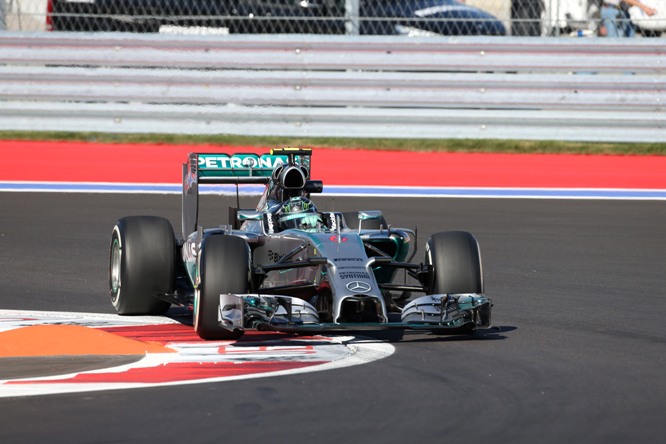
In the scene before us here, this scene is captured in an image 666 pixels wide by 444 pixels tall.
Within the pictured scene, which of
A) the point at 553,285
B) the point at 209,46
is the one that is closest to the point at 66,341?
the point at 553,285

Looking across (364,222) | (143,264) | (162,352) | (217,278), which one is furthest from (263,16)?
(162,352)

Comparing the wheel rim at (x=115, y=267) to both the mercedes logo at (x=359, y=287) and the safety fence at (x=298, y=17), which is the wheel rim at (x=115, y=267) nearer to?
the mercedes logo at (x=359, y=287)

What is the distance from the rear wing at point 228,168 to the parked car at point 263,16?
28.6ft

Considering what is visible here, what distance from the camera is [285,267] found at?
7559 millimetres

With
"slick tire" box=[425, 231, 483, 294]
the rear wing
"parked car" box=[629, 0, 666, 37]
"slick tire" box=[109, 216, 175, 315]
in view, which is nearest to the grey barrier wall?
"parked car" box=[629, 0, 666, 37]

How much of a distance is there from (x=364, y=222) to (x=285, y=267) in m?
1.24

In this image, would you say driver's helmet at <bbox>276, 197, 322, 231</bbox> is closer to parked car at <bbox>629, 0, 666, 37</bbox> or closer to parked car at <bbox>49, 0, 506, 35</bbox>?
parked car at <bbox>49, 0, 506, 35</bbox>

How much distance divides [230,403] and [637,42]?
12544 mm

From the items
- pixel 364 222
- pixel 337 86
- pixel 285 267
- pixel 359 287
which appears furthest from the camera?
pixel 337 86

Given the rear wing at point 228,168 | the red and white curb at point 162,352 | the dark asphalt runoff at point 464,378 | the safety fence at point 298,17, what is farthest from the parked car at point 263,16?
the red and white curb at point 162,352

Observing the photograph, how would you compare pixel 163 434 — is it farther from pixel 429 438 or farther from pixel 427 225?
pixel 427 225

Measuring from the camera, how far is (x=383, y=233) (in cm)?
816

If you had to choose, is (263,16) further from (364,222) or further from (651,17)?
(364,222)

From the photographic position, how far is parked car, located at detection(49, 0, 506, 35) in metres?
18.1
